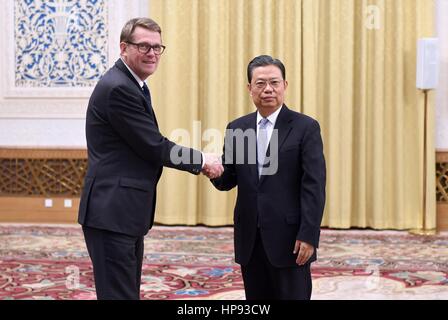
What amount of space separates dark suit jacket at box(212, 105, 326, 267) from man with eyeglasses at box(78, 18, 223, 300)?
37 cm

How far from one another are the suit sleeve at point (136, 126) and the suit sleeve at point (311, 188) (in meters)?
0.51

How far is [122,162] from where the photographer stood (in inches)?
97.9

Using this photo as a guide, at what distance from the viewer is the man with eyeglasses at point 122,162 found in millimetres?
2463

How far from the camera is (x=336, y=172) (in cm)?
637

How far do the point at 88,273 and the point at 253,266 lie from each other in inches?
92.8

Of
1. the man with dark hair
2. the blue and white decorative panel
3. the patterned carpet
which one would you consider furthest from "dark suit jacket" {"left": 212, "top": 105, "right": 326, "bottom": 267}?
the blue and white decorative panel

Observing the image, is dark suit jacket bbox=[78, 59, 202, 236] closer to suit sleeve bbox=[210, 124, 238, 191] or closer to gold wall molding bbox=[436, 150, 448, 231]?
suit sleeve bbox=[210, 124, 238, 191]

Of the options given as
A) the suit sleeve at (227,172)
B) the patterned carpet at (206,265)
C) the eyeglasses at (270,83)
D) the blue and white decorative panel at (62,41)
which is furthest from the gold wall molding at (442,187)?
the eyeglasses at (270,83)

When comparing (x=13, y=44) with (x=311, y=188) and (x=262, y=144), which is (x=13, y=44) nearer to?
(x=262, y=144)

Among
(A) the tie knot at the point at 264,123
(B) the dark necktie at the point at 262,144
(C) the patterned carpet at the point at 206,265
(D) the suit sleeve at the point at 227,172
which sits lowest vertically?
(C) the patterned carpet at the point at 206,265

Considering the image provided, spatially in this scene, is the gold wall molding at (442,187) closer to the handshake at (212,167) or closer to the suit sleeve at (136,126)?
the handshake at (212,167)

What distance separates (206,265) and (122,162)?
250cm

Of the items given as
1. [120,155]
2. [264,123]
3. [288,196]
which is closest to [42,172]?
[120,155]

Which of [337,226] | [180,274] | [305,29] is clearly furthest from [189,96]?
[180,274]
